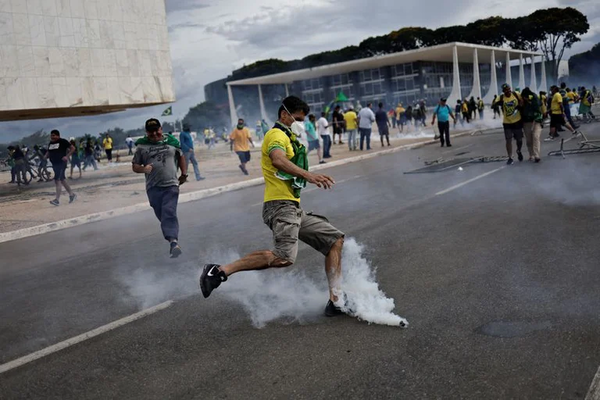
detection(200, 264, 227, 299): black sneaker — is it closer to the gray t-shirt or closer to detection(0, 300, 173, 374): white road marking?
detection(0, 300, 173, 374): white road marking

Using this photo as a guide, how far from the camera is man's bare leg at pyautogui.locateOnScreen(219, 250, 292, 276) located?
14.1 ft

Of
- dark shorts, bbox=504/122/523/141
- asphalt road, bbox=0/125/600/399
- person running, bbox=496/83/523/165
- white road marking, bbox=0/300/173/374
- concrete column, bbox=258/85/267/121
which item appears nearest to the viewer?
asphalt road, bbox=0/125/600/399

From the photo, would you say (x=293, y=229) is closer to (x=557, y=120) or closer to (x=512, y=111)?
(x=512, y=111)

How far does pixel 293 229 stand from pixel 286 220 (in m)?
0.09

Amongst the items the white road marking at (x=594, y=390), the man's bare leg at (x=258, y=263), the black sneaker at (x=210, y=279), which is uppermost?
the man's bare leg at (x=258, y=263)

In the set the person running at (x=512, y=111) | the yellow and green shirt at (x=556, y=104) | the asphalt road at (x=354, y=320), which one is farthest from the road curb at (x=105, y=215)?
the yellow and green shirt at (x=556, y=104)

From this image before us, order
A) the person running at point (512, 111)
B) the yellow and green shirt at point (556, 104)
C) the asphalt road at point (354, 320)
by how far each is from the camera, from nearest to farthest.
A: the asphalt road at point (354, 320), the person running at point (512, 111), the yellow and green shirt at point (556, 104)

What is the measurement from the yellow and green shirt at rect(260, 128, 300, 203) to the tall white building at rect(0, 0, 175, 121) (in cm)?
2107

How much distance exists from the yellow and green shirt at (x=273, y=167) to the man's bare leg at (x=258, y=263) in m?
0.45

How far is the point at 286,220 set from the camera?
4.31m

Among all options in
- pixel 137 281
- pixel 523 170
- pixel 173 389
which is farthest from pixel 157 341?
pixel 523 170

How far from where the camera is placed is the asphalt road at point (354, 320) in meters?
3.29

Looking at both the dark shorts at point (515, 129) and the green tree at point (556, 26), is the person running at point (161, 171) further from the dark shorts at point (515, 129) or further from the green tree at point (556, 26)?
the green tree at point (556, 26)

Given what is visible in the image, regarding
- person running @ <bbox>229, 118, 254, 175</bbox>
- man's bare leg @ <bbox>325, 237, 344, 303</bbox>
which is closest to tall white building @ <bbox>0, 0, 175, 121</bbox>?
person running @ <bbox>229, 118, 254, 175</bbox>
